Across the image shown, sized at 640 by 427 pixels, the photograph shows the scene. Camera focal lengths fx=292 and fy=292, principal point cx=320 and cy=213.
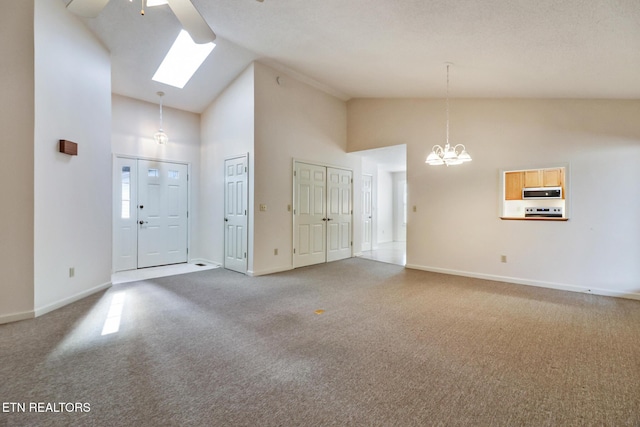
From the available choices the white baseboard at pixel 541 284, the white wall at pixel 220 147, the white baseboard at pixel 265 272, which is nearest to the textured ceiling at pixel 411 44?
the white wall at pixel 220 147

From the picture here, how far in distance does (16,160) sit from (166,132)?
10.7ft

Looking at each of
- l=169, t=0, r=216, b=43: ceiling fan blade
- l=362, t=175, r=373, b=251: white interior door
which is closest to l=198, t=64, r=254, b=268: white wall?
l=169, t=0, r=216, b=43: ceiling fan blade

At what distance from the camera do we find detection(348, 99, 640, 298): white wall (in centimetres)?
404

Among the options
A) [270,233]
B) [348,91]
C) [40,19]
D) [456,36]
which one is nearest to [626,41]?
[456,36]

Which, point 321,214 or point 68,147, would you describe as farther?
point 321,214

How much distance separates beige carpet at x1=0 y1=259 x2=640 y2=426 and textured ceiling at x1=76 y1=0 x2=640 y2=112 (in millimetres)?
2802

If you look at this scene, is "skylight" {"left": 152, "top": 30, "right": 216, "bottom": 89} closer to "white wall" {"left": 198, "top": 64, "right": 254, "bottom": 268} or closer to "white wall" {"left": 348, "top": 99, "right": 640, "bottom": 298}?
"white wall" {"left": 198, "top": 64, "right": 254, "bottom": 268}

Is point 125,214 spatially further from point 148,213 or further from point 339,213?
point 339,213

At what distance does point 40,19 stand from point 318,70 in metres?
3.77

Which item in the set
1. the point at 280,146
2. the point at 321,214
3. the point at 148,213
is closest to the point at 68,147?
the point at 148,213

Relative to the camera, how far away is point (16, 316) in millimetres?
3094

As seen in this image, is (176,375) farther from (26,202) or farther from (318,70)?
(318,70)

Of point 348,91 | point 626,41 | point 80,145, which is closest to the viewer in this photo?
point 626,41

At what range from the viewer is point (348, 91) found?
6.33 meters
